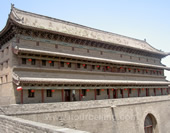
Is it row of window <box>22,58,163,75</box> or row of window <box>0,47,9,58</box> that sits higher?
row of window <box>0,47,9,58</box>

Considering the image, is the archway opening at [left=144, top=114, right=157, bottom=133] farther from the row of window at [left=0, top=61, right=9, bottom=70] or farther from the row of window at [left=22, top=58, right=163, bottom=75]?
the row of window at [left=0, top=61, right=9, bottom=70]

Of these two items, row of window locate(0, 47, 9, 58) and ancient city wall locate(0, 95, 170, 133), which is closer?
ancient city wall locate(0, 95, 170, 133)

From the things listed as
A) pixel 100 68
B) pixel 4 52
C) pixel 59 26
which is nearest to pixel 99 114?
pixel 100 68

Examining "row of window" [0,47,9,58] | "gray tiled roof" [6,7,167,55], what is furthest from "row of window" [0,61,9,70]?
"gray tiled roof" [6,7,167,55]

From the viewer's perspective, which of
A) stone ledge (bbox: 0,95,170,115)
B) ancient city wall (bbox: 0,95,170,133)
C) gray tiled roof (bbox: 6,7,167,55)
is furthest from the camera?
gray tiled roof (bbox: 6,7,167,55)

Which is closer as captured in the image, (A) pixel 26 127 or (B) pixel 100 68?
(A) pixel 26 127

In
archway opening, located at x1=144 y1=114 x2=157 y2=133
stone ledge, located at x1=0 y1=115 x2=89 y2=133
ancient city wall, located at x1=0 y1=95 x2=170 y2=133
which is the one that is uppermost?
stone ledge, located at x1=0 y1=115 x2=89 y2=133

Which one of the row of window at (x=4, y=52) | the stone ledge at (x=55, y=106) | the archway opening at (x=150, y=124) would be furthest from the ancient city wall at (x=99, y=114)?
the row of window at (x=4, y=52)

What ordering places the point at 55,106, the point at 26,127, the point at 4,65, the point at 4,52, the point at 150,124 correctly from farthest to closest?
1. the point at 150,124
2. the point at 4,52
3. the point at 4,65
4. the point at 55,106
5. the point at 26,127

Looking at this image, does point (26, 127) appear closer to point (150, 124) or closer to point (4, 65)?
point (4, 65)

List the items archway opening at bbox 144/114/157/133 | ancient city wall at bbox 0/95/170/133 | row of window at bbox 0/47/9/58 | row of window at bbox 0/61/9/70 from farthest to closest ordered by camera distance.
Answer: archway opening at bbox 144/114/157/133 < row of window at bbox 0/47/9/58 < row of window at bbox 0/61/9/70 < ancient city wall at bbox 0/95/170/133

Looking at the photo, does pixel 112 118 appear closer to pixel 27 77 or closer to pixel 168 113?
pixel 27 77

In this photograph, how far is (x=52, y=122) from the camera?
13.7 m

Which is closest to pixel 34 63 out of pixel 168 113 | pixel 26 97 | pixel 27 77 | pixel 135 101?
pixel 27 77
